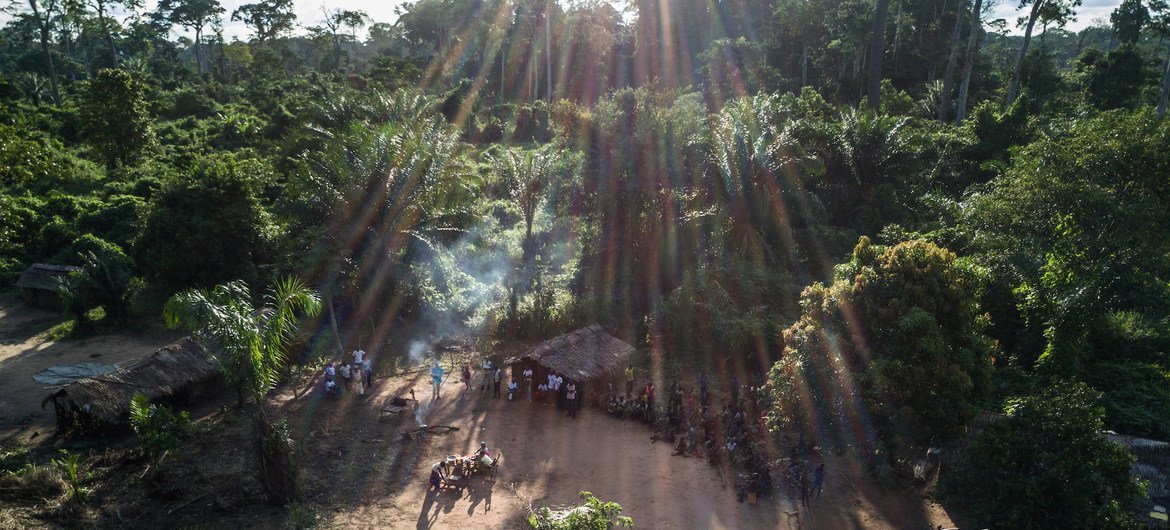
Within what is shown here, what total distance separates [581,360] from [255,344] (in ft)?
24.0

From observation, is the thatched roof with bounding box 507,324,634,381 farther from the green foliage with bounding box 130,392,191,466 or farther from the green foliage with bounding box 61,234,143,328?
the green foliage with bounding box 61,234,143,328

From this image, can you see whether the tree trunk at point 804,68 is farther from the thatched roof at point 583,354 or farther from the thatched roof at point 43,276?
the thatched roof at point 43,276

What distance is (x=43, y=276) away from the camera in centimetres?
2214

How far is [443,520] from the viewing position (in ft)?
36.0

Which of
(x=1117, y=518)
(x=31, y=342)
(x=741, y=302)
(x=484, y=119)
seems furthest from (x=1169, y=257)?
(x=484, y=119)

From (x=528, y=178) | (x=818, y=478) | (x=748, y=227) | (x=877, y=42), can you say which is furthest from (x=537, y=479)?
(x=877, y=42)

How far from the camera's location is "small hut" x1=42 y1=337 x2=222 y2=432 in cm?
1288

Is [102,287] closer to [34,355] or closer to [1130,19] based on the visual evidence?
[34,355]

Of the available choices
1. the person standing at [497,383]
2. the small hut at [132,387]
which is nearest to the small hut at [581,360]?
the person standing at [497,383]

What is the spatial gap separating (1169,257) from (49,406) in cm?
2528

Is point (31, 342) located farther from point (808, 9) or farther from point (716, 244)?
point (808, 9)

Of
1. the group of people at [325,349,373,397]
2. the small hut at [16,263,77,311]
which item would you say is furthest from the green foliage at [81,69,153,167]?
the group of people at [325,349,373,397]

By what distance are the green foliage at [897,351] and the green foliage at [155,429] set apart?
430 inches

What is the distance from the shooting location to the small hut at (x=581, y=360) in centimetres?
1511
